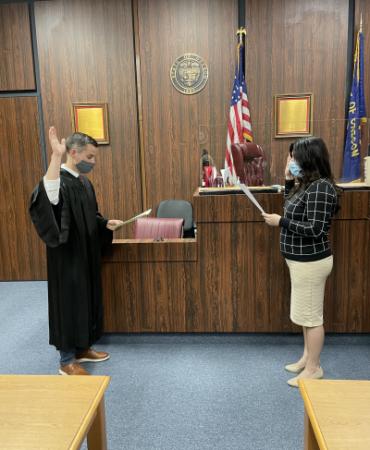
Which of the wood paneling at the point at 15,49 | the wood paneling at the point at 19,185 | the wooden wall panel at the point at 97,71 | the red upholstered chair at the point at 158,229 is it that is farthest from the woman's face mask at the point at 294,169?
the wood paneling at the point at 15,49

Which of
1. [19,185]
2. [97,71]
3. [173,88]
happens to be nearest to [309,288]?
[173,88]

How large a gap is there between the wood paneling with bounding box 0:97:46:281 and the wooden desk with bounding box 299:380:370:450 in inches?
158

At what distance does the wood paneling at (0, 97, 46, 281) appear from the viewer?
14.7 ft

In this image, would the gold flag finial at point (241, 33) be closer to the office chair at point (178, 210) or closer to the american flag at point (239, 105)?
the american flag at point (239, 105)

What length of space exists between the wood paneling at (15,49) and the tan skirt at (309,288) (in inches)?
142

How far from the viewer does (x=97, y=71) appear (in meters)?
4.38

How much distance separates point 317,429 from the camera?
1109mm

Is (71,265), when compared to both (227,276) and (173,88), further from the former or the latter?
(173,88)

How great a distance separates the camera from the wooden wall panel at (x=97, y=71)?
428 cm

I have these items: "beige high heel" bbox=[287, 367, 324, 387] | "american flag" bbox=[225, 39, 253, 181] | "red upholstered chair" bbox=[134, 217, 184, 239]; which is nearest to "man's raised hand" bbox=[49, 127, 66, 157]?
"red upholstered chair" bbox=[134, 217, 184, 239]

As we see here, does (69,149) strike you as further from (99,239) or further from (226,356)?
(226,356)

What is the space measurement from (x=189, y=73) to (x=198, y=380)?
3.15m

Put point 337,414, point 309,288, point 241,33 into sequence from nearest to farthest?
point 337,414 → point 309,288 → point 241,33

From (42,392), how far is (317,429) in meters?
0.85
